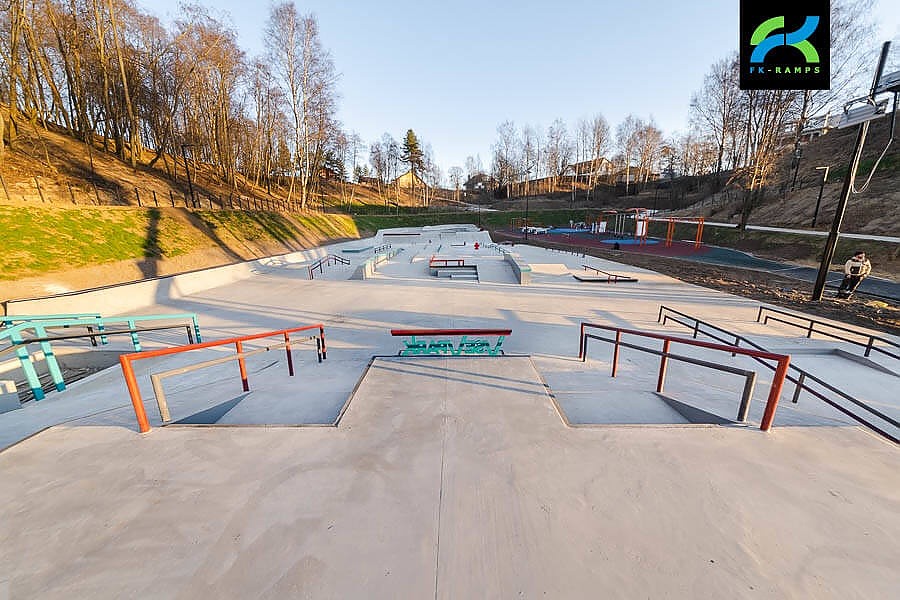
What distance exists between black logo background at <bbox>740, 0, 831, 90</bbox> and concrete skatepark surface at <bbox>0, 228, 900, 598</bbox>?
7.87 m

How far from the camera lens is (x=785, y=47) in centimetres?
738

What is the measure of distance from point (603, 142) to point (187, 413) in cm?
7757

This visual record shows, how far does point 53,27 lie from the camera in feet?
77.2

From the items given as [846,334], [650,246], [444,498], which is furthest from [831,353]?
[650,246]

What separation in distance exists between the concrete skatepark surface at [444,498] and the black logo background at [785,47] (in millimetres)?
7865

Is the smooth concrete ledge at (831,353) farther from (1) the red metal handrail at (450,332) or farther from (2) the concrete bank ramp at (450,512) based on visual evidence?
(1) the red metal handrail at (450,332)

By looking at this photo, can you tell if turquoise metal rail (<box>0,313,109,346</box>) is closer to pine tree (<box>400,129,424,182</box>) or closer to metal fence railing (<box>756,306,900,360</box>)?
metal fence railing (<box>756,306,900,360</box>)

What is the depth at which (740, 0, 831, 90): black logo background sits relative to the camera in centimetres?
711

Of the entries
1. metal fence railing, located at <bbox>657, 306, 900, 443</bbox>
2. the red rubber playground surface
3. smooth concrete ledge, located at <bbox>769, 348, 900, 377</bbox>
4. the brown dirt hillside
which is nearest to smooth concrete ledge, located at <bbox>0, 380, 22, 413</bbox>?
metal fence railing, located at <bbox>657, 306, 900, 443</bbox>

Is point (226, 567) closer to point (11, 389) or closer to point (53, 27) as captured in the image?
point (11, 389)

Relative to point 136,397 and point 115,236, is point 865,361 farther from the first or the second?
point 115,236

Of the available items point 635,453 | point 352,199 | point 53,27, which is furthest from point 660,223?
point 53,27

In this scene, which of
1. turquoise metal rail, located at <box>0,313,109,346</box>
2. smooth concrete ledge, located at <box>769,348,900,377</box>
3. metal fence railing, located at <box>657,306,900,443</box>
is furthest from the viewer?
smooth concrete ledge, located at <box>769,348,900,377</box>

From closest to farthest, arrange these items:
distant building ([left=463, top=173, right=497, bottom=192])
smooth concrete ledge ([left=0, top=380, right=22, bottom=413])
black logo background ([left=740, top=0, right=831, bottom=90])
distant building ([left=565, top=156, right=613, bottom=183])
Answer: smooth concrete ledge ([left=0, top=380, right=22, bottom=413]) → black logo background ([left=740, top=0, right=831, bottom=90]) → distant building ([left=565, top=156, right=613, bottom=183]) → distant building ([left=463, top=173, right=497, bottom=192])
